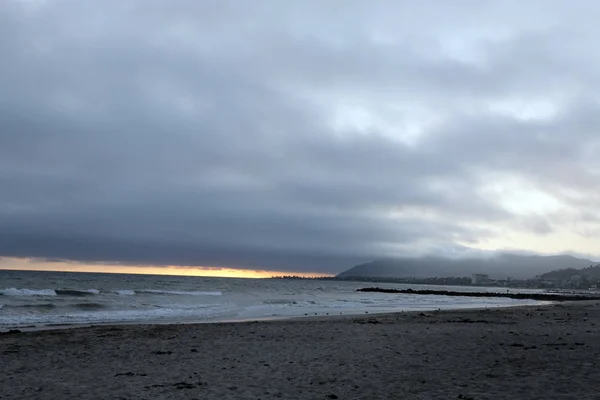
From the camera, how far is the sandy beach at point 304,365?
925cm

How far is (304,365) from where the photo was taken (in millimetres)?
12188

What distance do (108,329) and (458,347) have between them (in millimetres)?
14619

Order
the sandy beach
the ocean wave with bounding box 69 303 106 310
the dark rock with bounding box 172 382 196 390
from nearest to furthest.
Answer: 1. the sandy beach
2. the dark rock with bounding box 172 382 196 390
3. the ocean wave with bounding box 69 303 106 310

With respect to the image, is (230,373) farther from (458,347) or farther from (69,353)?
(458,347)

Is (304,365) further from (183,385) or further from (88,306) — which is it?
(88,306)

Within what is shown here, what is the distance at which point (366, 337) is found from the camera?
17.8 m

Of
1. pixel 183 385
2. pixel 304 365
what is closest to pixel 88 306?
pixel 304 365

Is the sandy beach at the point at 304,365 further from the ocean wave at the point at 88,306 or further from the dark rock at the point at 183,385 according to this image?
the ocean wave at the point at 88,306

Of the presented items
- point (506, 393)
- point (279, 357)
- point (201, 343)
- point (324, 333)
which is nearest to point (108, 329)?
point (201, 343)

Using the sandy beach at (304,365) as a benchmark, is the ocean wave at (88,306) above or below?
below

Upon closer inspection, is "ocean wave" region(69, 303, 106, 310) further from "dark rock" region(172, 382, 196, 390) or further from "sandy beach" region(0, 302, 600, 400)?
"dark rock" region(172, 382, 196, 390)

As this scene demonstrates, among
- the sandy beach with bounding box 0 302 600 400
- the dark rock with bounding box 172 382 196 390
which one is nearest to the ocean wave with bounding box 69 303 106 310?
the sandy beach with bounding box 0 302 600 400

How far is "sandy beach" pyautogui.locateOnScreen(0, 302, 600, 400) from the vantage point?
925 cm

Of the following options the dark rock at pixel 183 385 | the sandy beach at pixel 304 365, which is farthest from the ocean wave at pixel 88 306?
the dark rock at pixel 183 385
